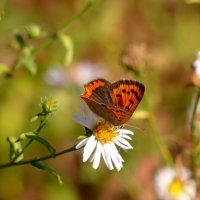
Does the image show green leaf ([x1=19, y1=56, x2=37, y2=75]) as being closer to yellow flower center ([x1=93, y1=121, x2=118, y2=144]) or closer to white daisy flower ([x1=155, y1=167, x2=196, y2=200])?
yellow flower center ([x1=93, y1=121, x2=118, y2=144])

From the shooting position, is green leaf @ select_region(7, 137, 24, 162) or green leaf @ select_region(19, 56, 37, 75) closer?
green leaf @ select_region(7, 137, 24, 162)

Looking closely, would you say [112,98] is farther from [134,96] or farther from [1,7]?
[1,7]

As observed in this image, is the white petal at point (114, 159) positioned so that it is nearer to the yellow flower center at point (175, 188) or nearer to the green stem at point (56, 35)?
the green stem at point (56, 35)

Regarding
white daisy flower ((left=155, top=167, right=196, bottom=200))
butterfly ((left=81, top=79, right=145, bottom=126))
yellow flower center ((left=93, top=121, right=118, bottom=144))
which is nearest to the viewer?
butterfly ((left=81, top=79, right=145, bottom=126))

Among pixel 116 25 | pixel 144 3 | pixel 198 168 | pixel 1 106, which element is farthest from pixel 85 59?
pixel 198 168

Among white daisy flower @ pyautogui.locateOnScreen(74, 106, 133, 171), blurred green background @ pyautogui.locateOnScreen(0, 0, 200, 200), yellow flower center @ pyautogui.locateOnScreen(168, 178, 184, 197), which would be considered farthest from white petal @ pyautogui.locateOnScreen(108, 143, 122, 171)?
yellow flower center @ pyautogui.locateOnScreen(168, 178, 184, 197)

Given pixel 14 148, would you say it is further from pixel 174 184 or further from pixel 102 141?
pixel 174 184

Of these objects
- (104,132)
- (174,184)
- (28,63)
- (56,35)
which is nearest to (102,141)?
(104,132)
